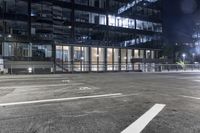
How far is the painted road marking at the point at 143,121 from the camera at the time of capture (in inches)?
147

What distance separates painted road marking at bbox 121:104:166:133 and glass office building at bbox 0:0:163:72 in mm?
20964

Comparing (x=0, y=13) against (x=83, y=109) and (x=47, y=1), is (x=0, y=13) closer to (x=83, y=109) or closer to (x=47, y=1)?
(x=47, y=1)

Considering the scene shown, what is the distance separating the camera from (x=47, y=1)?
34.7 meters

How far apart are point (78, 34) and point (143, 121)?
33983 millimetres

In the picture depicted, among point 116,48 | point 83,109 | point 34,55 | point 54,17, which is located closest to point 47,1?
point 54,17

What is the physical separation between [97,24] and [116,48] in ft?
17.9

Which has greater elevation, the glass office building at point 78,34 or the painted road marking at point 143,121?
the glass office building at point 78,34

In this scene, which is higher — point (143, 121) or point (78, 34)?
point (78, 34)

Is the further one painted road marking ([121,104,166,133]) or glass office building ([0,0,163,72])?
glass office building ([0,0,163,72])

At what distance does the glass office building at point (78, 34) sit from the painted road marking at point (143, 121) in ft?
68.8

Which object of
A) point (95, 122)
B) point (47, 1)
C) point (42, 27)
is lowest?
point (95, 122)

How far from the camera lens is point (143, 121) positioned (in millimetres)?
4242

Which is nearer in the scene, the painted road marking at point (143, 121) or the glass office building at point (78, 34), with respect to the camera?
the painted road marking at point (143, 121)

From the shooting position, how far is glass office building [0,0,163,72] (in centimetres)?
2998
